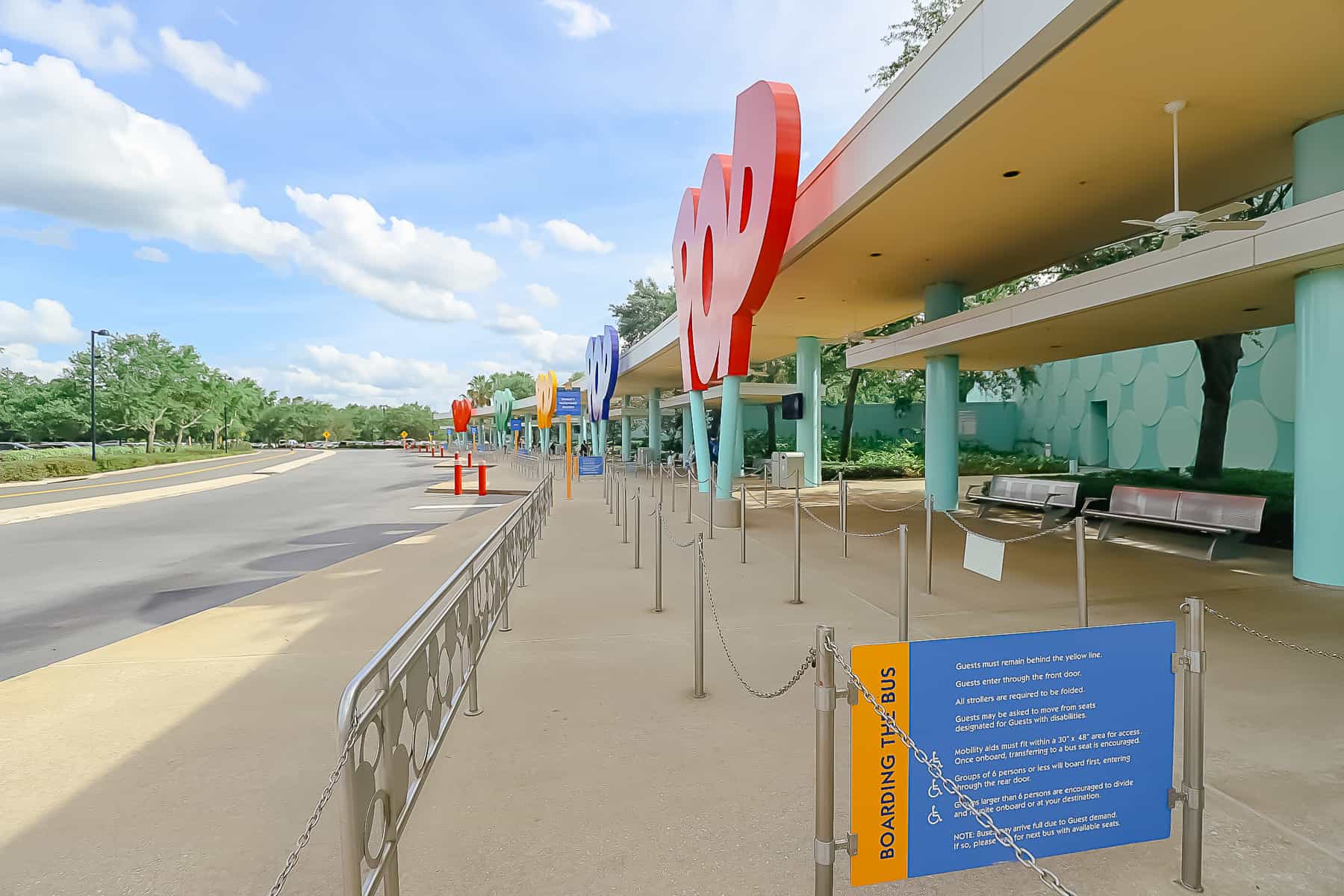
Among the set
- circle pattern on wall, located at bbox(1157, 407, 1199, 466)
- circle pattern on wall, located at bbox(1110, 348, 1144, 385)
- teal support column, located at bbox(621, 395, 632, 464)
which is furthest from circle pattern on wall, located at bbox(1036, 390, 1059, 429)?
teal support column, located at bbox(621, 395, 632, 464)

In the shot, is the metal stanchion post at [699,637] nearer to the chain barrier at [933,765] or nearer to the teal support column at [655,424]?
the chain barrier at [933,765]

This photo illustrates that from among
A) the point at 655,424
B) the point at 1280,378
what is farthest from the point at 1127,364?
the point at 655,424

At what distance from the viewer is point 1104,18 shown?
666cm

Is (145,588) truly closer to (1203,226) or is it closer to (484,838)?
(484,838)

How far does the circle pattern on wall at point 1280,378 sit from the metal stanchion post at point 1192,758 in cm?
2566

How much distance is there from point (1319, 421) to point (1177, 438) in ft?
76.1

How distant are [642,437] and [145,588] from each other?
71.9 meters

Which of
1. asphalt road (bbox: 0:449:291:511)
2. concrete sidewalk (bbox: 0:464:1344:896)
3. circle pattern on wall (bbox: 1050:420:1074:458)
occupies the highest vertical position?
circle pattern on wall (bbox: 1050:420:1074:458)

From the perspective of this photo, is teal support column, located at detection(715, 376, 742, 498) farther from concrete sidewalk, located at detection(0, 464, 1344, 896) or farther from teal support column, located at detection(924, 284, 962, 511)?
concrete sidewalk, located at detection(0, 464, 1344, 896)

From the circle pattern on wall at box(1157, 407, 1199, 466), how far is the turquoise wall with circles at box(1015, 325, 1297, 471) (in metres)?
0.03

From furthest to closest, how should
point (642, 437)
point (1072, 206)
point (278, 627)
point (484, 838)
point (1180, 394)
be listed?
point (642, 437)
point (1180, 394)
point (1072, 206)
point (278, 627)
point (484, 838)

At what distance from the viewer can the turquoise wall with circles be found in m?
22.8

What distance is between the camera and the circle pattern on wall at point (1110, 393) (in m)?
31.8

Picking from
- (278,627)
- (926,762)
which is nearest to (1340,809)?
(926,762)
